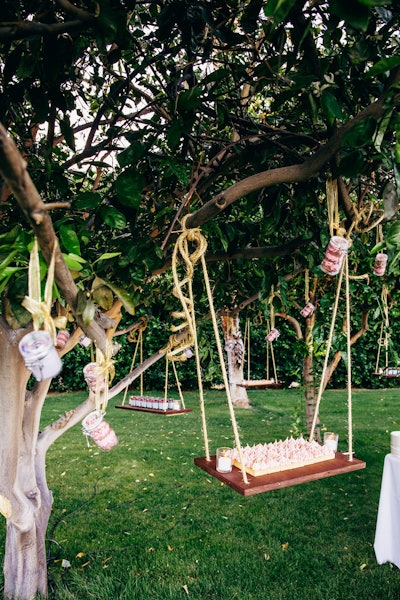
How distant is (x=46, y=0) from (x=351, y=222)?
1.45 meters

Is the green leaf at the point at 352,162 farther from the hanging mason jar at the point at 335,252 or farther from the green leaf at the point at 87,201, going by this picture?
the green leaf at the point at 87,201

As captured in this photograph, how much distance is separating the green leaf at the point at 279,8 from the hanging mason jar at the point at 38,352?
0.75 metres

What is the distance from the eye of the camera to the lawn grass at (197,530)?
112 inches

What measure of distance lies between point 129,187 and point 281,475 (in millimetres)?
1384

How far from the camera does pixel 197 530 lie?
12.0 feet

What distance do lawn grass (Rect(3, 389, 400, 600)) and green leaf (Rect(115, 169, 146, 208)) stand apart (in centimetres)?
237

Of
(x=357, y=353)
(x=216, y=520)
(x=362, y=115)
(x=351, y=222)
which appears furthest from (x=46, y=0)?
(x=357, y=353)

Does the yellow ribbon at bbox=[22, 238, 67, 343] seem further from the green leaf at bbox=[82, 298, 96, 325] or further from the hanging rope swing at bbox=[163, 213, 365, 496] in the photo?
the hanging rope swing at bbox=[163, 213, 365, 496]

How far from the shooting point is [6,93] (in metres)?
1.75

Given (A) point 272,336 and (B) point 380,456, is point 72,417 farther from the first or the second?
(B) point 380,456

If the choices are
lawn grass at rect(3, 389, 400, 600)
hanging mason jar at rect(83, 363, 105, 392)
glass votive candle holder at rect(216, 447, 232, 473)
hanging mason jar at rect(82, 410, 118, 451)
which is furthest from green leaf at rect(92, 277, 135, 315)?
lawn grass at rect(3, 389, 400, 600)

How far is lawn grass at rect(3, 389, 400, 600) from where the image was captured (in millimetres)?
2850

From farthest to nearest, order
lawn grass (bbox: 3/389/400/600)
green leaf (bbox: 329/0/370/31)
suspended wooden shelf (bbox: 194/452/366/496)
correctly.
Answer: lawn grass (bbox: 3/389/400/600)
suspended wooden shelf (bbox: 194/452/366/496)
green leaf (bbox: 329/0/370/31)

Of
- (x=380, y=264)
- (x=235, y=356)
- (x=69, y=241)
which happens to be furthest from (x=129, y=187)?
(x=235, y=356)
